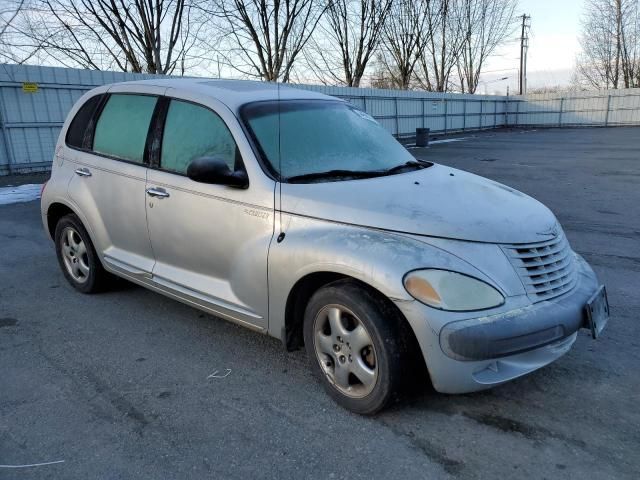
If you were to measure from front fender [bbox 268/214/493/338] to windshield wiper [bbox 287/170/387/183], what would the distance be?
292mm

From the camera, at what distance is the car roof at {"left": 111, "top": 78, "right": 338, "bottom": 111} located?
368 cm

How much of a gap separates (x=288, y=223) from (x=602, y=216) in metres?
6.54

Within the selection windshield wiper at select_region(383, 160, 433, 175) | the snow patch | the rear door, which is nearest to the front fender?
windshield wiper at select_region(383, 160, 433, 175)

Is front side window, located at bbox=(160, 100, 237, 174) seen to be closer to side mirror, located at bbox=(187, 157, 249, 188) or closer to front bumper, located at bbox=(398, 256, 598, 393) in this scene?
side mirror, located at bbox=(187, 157, 249, 188)

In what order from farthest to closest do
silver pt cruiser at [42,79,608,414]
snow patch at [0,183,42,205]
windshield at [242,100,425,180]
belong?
snow patch at [0,183,42,205]
windshield at [242,100,425,180]
silver pt cruiser at [42,79,608,414]

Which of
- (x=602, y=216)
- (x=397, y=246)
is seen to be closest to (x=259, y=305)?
(x=397, y=246)

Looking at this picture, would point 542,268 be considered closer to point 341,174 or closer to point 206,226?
point 341,174

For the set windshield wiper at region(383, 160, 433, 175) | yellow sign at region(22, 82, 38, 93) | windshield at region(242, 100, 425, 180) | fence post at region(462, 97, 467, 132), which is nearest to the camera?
windshield at region(242, 100, 425, 180)

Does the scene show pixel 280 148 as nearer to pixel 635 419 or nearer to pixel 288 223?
pixel 288 223

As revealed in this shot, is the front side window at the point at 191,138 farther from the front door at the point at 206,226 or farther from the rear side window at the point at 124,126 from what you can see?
the rear side window at the point at 124,126

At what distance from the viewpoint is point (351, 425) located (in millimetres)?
2820

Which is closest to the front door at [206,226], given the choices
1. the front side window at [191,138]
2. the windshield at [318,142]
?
the front side window at [191,138]

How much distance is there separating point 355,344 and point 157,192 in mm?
1885

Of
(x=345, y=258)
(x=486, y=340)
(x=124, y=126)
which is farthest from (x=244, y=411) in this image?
(x=124, y=126)
